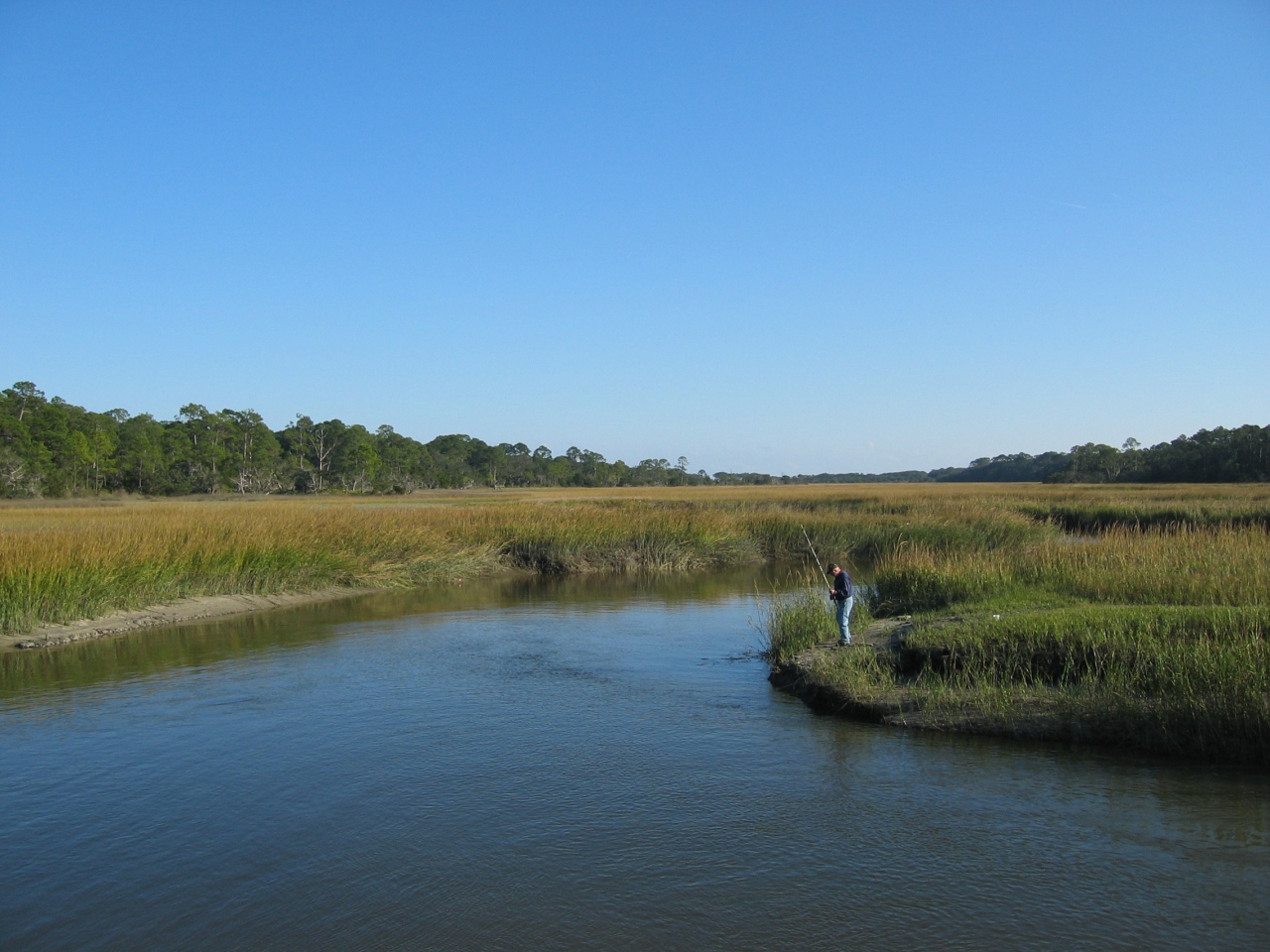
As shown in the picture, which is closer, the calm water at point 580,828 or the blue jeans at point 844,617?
the calm water at point 580,828

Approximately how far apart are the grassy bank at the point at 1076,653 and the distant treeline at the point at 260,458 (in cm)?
6021

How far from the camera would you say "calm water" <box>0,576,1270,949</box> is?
240 inches

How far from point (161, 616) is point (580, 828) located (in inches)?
559

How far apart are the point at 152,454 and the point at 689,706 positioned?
80354mm

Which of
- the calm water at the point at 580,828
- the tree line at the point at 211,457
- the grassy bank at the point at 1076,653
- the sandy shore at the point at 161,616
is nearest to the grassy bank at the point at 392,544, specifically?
the sandy shore at the point at 161,616

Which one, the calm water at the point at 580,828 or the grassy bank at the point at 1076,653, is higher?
the grassy bank at the point at 1076,653

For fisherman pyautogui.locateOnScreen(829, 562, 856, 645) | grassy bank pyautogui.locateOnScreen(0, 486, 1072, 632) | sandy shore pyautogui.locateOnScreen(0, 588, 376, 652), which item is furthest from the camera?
grassy bank pyautogui.locateOnScreen(0, 486, 1072, 632)

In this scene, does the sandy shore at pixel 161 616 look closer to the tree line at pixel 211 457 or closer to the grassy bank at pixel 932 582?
the grassy bank at pixel 932 582

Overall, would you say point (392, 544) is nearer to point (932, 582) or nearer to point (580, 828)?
point (932, 582)

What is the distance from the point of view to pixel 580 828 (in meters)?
7.61

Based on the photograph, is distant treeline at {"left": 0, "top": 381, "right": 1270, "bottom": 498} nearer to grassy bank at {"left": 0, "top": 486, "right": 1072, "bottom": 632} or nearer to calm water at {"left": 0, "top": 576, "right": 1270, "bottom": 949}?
grassy bank at {"left": 0, "top": 486, "right": 1072, "bottom": 632}

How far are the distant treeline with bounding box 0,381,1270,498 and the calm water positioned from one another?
57.4 m

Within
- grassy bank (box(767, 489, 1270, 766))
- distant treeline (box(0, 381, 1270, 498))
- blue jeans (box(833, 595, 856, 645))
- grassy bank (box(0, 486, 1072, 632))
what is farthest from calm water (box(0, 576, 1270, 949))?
distant treeline (box(0, 381, 1270, 498))

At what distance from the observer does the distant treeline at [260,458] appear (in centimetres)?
6738
